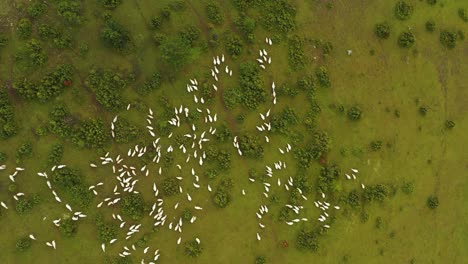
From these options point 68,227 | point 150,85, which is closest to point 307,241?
point 150,85

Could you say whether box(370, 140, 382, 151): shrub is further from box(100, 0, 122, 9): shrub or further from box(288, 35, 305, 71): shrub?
box(100, 0, 122, 9): shrub

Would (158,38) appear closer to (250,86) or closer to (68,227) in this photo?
(250,86)

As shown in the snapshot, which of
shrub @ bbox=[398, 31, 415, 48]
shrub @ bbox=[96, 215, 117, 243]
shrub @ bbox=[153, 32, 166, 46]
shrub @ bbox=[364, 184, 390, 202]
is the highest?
shrub @ bbox=[398, 31, 415, 48]

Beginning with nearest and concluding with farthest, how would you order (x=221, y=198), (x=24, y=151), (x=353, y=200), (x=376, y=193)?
(x=24, y=151) → (x=221, y=198) → (x=353, y=200) → (x=376, y=193)

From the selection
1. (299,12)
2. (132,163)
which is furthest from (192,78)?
(299,12)

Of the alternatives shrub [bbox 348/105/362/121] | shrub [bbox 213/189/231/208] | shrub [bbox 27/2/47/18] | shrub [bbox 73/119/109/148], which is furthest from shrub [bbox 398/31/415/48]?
shrub [bbox 27/2/47/18]

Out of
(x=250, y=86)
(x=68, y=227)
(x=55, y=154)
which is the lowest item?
(x=68, y=227)

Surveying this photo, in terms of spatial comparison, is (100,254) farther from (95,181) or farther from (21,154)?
(21,154)
